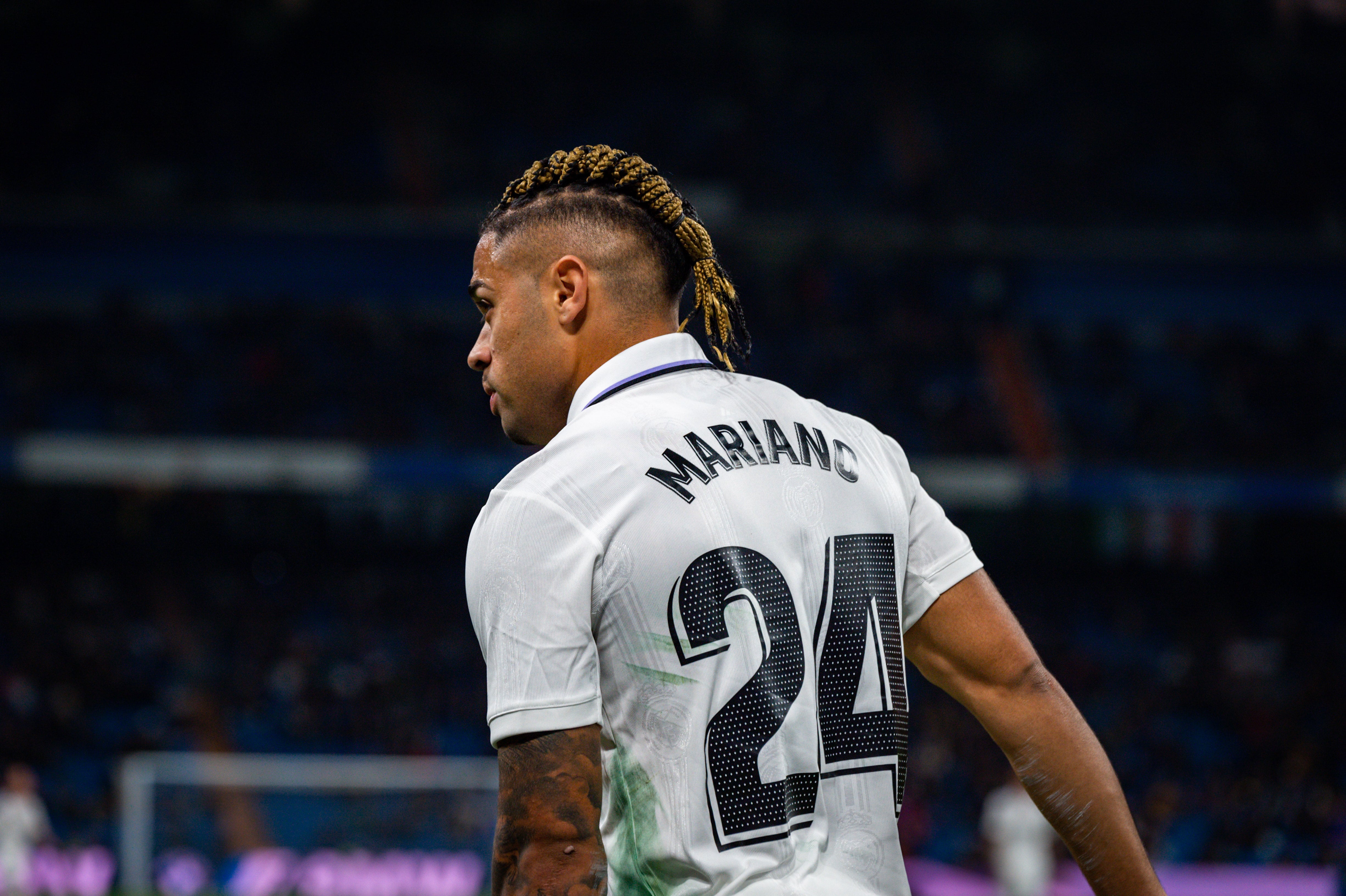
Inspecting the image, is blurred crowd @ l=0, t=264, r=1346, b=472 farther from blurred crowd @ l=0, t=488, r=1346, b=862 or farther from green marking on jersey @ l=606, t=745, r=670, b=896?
green marking on jersey @ l=606, t=745, r=670, b=896

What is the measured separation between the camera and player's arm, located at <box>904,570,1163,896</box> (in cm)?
186

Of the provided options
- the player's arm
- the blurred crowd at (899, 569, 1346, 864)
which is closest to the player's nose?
the player's arm

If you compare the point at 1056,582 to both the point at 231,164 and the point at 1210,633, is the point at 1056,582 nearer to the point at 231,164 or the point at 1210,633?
the point at 1210,633

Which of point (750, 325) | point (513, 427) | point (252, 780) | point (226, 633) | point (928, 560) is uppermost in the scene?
point (750, 325)

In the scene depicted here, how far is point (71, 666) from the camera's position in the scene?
17062 millimetres

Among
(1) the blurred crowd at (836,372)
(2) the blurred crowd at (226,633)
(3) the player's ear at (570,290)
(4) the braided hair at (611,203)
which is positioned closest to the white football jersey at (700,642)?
(3) the player's ear at (570,290)

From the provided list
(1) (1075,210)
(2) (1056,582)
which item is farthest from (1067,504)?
(1) (1075,210)

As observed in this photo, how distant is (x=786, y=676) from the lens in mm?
1638

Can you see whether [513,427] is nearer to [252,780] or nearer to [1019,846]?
[1019,846]

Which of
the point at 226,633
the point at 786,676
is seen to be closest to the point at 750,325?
the point at 226,633

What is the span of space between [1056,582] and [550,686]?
19.2m

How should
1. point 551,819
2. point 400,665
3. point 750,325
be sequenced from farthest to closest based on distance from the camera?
point 750,325 → point 400,665 → point 551,819

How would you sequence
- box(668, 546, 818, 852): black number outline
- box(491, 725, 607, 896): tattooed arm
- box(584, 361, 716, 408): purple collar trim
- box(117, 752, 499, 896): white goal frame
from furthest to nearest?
box(117, 752, 499, 896): white goal frame → box(584, 361, 716, 408): purple collar trim → box(668, 546, 818, 852): black number outline → box(491, 725, 607, 896): tattooed arm

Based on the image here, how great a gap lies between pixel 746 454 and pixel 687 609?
0.73ft
